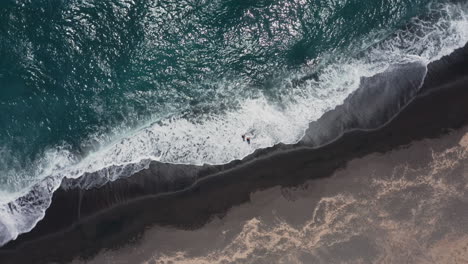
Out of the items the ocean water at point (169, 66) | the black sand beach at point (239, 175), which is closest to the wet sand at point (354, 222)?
the black sand beach at point (239, 175)

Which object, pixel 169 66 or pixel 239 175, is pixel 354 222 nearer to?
pixel 239 175

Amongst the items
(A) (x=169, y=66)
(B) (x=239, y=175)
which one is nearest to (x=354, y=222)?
(B) (x=239, y=175)

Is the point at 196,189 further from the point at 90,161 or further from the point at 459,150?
the point at 459,150

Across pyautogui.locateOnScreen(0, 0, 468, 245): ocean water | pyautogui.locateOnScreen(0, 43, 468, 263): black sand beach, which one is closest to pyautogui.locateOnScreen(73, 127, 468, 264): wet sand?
pyautogui.locateOnScreen(0, 43, 468, 263): black sand beach

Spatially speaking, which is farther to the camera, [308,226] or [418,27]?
[418,27]

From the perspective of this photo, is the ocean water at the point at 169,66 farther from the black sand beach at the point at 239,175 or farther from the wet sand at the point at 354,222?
the wet sand at the point at 354,222

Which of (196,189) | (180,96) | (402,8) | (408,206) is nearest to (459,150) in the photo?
(408,206)
